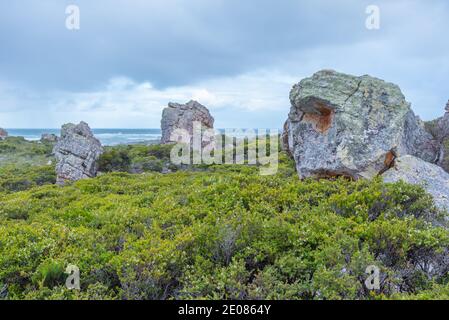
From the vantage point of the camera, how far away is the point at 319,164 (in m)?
11.1

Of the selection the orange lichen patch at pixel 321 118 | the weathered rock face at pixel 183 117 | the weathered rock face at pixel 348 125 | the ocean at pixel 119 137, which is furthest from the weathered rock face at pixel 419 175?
the ocean at pixel 119 137

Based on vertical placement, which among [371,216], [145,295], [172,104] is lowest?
[145,295]

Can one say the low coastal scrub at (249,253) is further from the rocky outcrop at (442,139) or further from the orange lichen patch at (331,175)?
the rocky outcrop at (442,139)

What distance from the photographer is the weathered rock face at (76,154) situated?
79.3ft

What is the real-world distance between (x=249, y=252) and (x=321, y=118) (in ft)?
25.3

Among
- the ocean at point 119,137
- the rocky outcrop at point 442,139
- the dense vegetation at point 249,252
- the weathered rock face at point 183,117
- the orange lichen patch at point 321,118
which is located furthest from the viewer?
the ocean at point 119,137

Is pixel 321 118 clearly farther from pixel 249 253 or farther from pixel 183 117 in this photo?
pixel 183 117

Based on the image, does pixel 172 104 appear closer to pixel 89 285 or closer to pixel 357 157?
pixel 357 157

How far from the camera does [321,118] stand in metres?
12.1

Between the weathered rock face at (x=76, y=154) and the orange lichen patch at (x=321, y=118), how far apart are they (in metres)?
17.2

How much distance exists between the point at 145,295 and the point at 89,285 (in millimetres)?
744

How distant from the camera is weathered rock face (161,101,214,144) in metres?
49.7

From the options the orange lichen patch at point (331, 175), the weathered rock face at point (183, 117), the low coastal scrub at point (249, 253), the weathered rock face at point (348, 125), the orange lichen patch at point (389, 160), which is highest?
the weathered rock face at point (183, 117)
